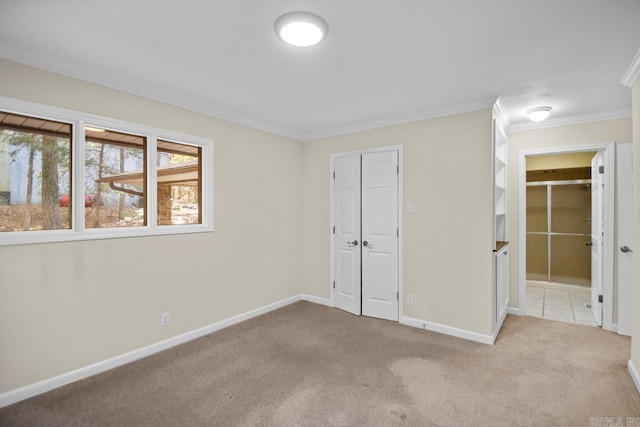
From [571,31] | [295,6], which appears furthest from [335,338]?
[571,31]

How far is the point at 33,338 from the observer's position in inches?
88.9

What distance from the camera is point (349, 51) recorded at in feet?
7.14

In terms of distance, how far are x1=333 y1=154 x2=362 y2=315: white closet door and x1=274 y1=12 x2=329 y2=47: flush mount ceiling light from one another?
225cm

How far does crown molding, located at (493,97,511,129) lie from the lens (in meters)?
3.17

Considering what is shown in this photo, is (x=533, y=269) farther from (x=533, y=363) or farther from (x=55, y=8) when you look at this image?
(x=55, y=8)

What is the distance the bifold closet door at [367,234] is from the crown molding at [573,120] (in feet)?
5.73

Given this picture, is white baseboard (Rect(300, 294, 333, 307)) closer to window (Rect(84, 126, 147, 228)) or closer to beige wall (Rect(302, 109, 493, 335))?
beige wall (Rect(302, 109, 493, 335))

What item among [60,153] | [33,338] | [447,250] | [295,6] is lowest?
[33,338]

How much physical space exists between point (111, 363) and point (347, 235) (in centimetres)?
287

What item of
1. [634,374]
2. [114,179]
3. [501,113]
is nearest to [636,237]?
[634,374]

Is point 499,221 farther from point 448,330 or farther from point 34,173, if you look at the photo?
point 34,173

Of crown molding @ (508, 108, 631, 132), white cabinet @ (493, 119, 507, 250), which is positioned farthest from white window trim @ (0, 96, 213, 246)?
crown molding @ (508, 108, 631, 132)

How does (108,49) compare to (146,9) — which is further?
(108,49)

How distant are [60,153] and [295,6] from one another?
87.2 inches
